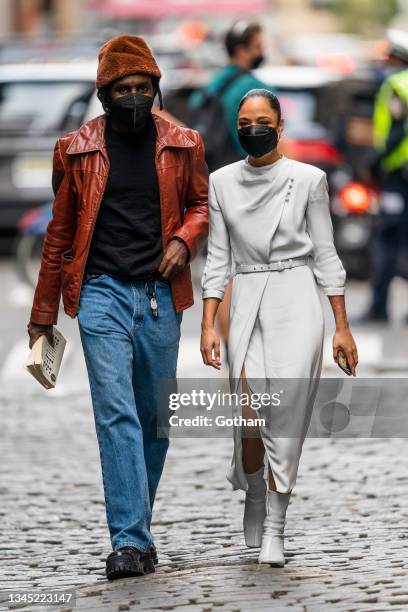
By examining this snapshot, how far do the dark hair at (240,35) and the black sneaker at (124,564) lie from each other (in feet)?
13.9

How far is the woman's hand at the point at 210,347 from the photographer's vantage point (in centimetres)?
620

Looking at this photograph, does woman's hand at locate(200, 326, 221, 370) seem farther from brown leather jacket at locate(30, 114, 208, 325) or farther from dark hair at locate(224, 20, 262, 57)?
dark hair at locate(224, 20, 262, 57)

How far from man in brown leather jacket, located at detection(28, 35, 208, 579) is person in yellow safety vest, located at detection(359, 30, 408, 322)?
6.97 metres

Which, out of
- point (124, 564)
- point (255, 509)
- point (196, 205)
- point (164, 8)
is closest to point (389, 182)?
point (196, 205)

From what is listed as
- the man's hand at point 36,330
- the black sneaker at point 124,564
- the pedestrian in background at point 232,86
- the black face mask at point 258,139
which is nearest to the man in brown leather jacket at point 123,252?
the black sneaker at point 124,564

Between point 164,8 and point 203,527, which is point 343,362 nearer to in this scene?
point 203,527

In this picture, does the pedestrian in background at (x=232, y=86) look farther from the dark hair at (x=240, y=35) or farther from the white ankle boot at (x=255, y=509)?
the white ankle boot at (x=255, y=509)

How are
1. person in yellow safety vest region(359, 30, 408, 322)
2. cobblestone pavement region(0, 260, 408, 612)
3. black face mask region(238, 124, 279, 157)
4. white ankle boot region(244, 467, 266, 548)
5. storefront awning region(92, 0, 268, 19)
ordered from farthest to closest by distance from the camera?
storefront awning region(92, 0, 268, 19)
person in yellow safety vest region(359, 30, 408, 322)
white ankle boot region(244, 467, 266, 548)
black face mask region(238, 124, 279, 157)
cobblestone pavement region(0, 260, 408, 612)

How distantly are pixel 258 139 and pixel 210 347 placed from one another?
0.70 meters

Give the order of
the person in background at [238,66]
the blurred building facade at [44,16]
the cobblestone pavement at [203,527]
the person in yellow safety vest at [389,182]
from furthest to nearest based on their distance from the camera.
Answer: the blurred building facade at [44,16] < the person in yellow safety vest at [389,182] < the person in background at [238,66] < the cobblestone pavement at [203,527]

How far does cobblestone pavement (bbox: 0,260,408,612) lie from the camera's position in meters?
5.83

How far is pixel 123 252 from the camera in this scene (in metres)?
6.28

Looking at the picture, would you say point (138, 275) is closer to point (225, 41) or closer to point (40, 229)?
point (225, 41)

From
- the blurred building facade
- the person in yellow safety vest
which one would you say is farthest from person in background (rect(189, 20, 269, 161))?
the blurred building facade
